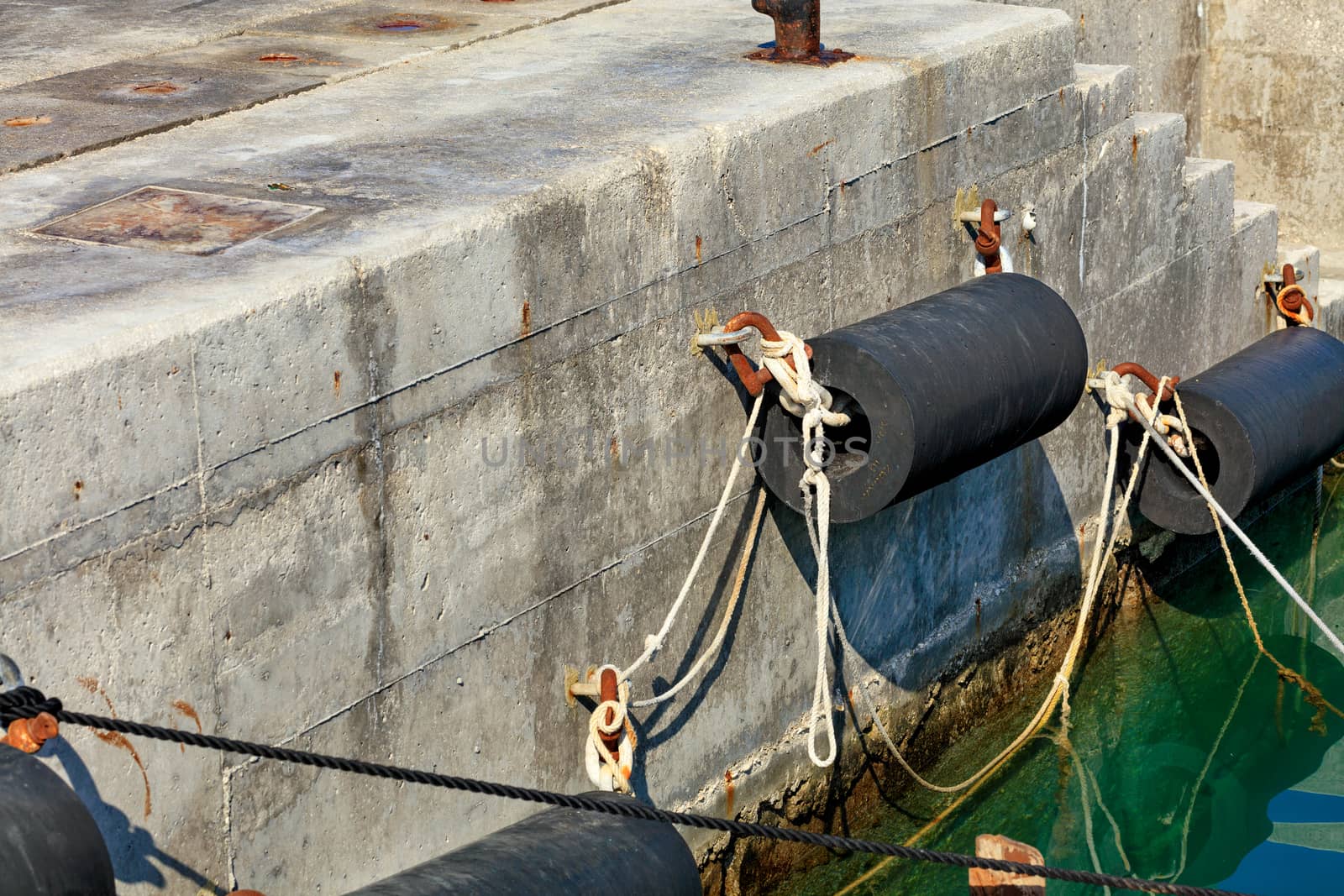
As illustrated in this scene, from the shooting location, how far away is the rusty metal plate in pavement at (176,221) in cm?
396

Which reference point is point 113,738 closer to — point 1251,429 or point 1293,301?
point 1251,429

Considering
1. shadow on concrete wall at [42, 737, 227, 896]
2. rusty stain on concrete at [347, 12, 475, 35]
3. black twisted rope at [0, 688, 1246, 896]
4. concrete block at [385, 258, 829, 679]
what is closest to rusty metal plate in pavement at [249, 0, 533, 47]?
rusty stain on concrete at [347, 12, 475, 35]

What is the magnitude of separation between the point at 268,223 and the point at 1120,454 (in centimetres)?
382

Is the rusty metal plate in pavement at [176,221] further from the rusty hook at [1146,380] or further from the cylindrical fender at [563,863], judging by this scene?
the rusty hook at [1146,380]

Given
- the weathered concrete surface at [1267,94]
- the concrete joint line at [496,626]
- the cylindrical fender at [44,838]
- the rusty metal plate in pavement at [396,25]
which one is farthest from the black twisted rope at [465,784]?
the weathered concrete surface at [1267,94]

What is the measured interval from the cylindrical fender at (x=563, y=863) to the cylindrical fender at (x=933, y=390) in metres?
1.14

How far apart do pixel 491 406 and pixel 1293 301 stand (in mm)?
4661

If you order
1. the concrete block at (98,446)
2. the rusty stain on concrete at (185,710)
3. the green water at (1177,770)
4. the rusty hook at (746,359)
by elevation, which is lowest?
the green water at (1177,770)

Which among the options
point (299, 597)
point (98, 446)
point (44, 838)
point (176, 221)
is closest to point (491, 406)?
point (299, 597)

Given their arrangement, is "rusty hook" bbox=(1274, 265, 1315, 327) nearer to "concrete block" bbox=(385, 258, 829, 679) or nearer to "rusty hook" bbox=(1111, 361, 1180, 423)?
"rusty hook" bbox=(1111, 361, 1180, 423)

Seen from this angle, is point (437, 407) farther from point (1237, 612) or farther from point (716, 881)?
point (1237, 612)

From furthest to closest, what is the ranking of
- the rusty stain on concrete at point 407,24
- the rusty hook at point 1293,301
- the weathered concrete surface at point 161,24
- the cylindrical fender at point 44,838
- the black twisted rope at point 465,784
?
the rusty hook at point 1293,301 → the rusty stain on concrete at point 407,24 → the weathered concrete surface at point 161,24 → the black twisted rope at point 465,784 → the cylindrical fender at point 44,838

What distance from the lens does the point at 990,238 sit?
5703mm

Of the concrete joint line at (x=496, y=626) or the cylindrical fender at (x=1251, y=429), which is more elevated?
the concrete joint line at (x=496, y=626)
